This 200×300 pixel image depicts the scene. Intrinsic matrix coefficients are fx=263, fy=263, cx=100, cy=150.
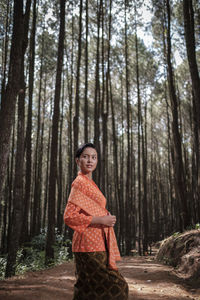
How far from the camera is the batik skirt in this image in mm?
1701

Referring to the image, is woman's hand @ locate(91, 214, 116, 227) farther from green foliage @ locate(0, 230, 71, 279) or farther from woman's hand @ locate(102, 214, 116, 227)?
green foliage @ locate(0, 230, 71, 279)

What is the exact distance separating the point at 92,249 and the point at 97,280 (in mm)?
195

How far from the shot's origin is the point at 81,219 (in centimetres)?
178

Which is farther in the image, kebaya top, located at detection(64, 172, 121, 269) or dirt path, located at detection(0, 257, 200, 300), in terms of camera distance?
dirt path, located at detection(0, 257, 200, 300)

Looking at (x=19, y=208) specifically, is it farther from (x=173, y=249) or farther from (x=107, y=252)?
(x=107, y=252)

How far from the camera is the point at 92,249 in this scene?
175 centimetres

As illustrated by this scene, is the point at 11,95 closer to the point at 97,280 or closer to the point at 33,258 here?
the point at 97,280

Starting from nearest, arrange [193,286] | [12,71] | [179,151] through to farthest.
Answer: [12,71] < [193,286] < [179,151]

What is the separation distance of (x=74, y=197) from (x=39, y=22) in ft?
38.8

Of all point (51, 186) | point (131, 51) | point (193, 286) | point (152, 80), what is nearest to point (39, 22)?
point (131, 51)

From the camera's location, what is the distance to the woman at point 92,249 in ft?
5.63

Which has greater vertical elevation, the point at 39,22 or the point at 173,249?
the point at 39,22

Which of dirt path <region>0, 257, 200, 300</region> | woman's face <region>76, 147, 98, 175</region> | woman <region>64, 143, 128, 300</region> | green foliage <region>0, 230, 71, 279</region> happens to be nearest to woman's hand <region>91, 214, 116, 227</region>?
woman <region>64, 143, 128, 300</region>

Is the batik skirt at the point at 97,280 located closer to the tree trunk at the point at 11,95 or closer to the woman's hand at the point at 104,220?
the woman's hand at the point at 104,220
